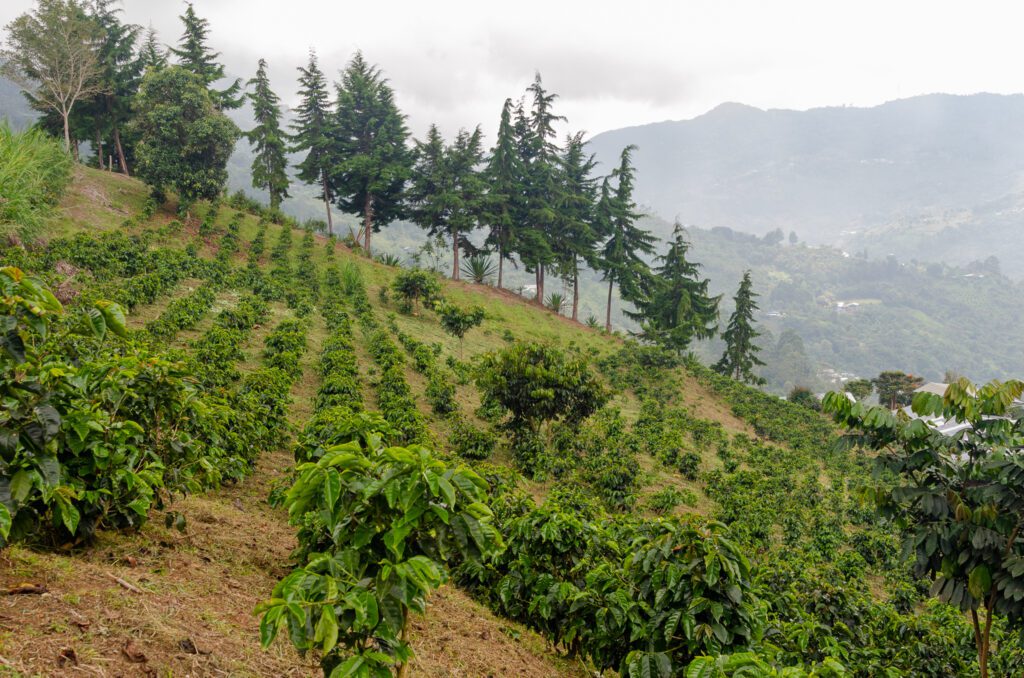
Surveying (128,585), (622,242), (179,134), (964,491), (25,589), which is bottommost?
(128,585)

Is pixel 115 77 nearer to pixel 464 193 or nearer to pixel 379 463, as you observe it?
pixel 464 193

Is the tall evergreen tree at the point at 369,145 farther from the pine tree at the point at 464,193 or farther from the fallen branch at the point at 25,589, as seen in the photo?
the fallen branch at the point at 25,589

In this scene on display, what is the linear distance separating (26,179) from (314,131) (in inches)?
794

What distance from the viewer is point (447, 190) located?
33.7 metres

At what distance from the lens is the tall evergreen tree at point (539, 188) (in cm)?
3369

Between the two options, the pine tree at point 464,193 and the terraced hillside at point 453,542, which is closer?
the terraced hillside at point 453,542

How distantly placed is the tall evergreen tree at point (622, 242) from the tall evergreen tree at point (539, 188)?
3.48m

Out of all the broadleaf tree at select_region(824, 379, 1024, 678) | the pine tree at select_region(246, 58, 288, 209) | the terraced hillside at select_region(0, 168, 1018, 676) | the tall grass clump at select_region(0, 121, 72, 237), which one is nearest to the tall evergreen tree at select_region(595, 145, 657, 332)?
the terraced hillside at select_region(0, 168, 1018, 676)

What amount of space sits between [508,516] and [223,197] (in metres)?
32.9

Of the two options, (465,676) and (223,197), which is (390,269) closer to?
(223,197)

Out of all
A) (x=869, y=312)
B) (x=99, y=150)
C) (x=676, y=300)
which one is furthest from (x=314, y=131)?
(x=869, y=312)

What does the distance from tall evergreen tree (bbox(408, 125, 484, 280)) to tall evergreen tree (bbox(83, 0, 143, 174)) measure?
55.4ft

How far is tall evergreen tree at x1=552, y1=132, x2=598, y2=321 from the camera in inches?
1373

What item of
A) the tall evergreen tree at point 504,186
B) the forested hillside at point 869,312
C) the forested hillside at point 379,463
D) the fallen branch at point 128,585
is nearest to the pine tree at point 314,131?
the forested hillside at point 379,463
